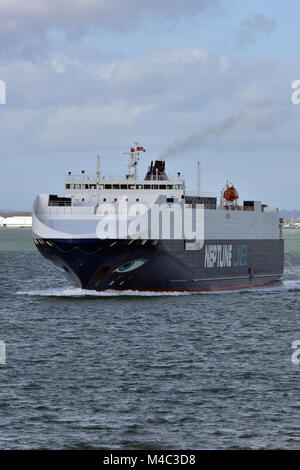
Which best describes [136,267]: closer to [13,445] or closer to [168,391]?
[168,391]

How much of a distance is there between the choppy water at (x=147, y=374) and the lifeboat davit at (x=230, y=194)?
16.4m

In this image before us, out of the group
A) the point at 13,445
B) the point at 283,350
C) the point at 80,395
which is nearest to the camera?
the point at 13,445

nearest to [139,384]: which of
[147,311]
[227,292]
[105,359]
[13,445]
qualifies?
[105,359]

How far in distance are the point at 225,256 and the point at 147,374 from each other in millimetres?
31609

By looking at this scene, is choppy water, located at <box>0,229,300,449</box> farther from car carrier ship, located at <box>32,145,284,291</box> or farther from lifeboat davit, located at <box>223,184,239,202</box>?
lifeboat davit, located at <box>223,184,239,202</box>

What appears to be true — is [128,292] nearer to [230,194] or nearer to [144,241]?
[144,241]

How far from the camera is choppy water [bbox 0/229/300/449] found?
23.8 meters

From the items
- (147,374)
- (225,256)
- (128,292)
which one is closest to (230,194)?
(225,256)

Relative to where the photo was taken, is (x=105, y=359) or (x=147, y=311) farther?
(x=147, y=311)

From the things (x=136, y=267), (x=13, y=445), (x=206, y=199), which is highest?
(x=206, y=199)

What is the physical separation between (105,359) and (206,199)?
31023 millimetres

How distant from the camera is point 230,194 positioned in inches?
2724

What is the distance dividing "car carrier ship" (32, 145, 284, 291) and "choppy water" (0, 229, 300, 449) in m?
1.98

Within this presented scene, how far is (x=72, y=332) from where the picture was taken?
41.8 metres
